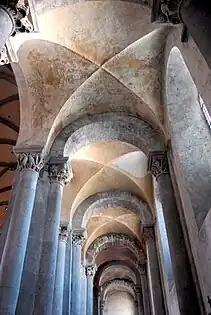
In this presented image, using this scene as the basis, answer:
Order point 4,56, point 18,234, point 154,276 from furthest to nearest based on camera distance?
point 154,276 < point 18,234 < point 4,56

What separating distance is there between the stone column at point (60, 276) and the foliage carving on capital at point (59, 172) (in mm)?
2972

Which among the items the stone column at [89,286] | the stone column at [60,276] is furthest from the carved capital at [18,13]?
the stone column at [89,286]

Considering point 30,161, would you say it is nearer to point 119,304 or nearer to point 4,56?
point 4,56

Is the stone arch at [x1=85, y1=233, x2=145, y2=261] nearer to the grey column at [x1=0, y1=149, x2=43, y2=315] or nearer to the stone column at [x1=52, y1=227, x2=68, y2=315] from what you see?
the stone column at [x1=52, y1=227, x2=68, y2=315]

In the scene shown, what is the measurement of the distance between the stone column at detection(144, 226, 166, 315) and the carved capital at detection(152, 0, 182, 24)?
25.5ft

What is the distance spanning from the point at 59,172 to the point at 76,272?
472 centimetres

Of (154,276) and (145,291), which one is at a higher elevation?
(145,291)

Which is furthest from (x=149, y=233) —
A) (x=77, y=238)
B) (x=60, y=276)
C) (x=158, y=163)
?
(x=158, y=163)

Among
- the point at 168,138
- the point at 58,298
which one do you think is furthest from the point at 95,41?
the point at 58,298

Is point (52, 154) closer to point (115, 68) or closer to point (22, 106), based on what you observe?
point (22, 106)

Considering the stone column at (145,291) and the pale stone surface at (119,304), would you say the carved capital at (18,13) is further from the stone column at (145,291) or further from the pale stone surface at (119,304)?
the pale stone surface at (119,304)

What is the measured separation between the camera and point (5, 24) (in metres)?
4.24

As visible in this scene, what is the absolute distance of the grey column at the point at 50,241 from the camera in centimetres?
575

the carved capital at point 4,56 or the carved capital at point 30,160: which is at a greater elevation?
the carved capital at point 4,56
